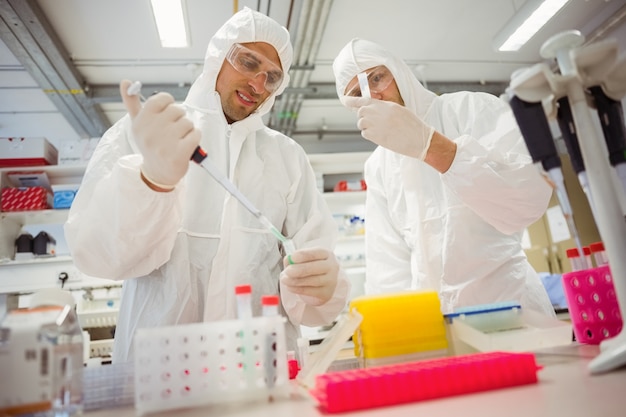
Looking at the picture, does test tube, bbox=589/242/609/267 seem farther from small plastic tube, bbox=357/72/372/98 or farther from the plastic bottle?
the plastic bottle

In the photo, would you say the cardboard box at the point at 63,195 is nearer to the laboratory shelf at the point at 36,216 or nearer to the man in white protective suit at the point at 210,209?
the laboratory shelf at the point at 36,216

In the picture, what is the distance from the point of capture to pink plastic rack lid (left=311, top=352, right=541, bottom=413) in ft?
1.86

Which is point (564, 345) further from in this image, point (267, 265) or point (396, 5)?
point (396, 5)

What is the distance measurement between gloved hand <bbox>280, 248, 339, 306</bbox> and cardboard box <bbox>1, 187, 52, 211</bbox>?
323cm

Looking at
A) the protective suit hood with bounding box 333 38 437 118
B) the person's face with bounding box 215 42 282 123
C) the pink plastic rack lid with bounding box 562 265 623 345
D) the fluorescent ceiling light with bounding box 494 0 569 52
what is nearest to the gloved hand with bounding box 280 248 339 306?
the pink plastic rack lid with bounding box 562 265 623 345

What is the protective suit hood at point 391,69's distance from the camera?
177cm

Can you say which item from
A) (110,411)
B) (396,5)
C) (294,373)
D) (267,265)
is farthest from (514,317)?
(396,5)

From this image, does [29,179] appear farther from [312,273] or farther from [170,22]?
[312,273]

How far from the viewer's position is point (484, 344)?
2.72ft

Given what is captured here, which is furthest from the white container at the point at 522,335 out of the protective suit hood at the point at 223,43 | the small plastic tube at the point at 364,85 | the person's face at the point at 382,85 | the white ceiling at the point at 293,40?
the white ceiling at the point at 293,40

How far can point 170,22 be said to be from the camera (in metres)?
2.91

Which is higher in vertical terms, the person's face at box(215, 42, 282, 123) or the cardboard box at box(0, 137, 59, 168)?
the cardboard box at box(0, 137, 59, 168)

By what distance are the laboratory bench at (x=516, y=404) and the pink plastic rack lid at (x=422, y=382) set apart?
12 mm

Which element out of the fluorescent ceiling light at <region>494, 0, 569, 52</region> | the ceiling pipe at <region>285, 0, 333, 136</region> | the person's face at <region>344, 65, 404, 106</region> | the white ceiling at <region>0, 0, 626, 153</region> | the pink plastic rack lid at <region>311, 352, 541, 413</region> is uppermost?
the white ceiling at <region>0, 0, 626, 153</region>
